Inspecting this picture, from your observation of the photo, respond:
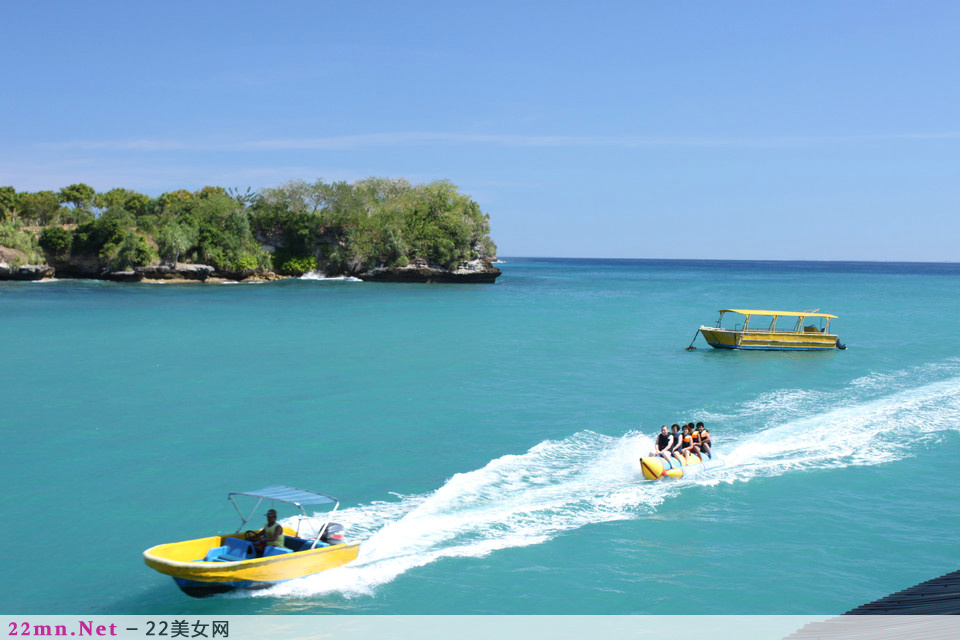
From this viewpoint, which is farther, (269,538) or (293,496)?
(293,496)

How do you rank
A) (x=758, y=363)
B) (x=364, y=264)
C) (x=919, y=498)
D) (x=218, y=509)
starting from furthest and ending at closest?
1. (x=364, y=264)
2. (x=758, y=363)
3. (x=919, y=498)
4. (x=218, y=509)

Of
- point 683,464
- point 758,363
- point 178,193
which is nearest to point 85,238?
point 178,193

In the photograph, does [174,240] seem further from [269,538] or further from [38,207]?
[269,538]

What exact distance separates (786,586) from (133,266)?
98.3 meters

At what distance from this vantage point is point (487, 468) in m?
19.6

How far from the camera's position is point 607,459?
20.7 m

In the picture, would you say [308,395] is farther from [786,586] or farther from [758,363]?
[758,363]

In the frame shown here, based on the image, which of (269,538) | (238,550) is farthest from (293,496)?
(238,550)

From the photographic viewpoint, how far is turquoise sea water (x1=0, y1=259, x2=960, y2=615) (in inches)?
530

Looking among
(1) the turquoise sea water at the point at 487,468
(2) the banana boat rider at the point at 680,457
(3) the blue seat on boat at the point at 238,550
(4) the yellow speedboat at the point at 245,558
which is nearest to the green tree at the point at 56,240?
Result: (1) the turquoise sea water at the point at 487,468

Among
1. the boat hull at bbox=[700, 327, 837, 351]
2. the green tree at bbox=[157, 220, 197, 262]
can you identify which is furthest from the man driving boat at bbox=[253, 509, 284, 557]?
the green tree at bbox=[157, 220, 197, 262]

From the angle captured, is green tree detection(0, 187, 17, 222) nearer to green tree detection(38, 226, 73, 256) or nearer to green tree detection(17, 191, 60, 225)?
green tree detection(17, 191, 60, 225)

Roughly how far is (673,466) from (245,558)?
11.5m

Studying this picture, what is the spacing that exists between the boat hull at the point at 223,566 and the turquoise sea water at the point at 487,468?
28cm
